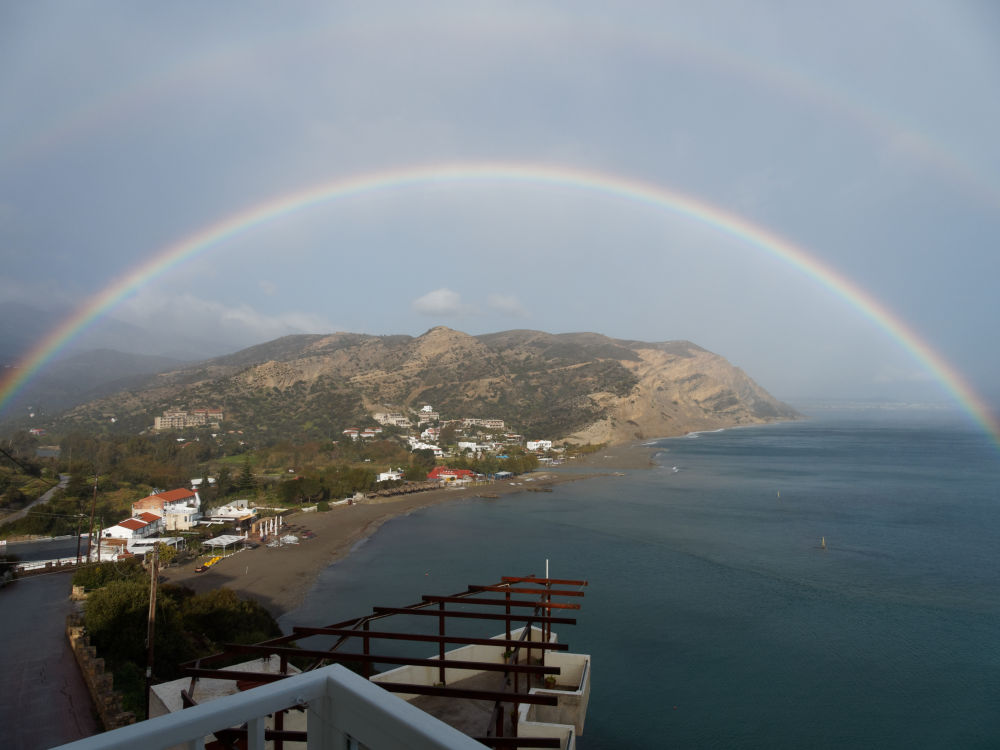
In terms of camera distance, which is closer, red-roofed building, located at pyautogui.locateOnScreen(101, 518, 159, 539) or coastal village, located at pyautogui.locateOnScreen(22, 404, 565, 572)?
red-roofed building, located at pyautogui.locateOnScreen(101, 518, 159, 539)

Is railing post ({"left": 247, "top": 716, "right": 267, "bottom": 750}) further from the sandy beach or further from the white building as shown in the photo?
the white building

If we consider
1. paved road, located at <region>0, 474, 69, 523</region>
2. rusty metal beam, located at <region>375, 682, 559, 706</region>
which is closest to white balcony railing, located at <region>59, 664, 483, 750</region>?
rusty metal beam, located at <region>375, 682, 559, 706</region>

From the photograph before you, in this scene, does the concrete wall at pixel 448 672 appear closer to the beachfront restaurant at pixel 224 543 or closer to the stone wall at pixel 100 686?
the stone wall at pixel 100 686

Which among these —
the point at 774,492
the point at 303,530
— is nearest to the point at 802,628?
the point at 303,530

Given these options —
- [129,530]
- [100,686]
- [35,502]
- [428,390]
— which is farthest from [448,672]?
[428,390]

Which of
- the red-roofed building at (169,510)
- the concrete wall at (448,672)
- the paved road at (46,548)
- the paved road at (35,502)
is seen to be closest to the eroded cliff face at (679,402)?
the red-roofed building at (169,510)

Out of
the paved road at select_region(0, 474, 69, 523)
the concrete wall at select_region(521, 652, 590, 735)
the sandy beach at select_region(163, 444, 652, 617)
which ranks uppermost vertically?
the concrete wall at select_region(521, 652, 590, 735)

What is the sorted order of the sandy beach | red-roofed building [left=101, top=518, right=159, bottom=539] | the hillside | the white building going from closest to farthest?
the sandy beach → red-roofed building [left=101, top=518, right=159, bottom=539] → the white building → the hillside
